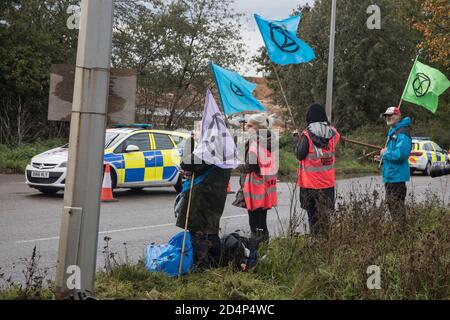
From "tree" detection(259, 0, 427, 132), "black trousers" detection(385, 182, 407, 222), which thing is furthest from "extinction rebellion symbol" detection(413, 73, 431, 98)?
"tree" detection(259, 0, 427, 132)

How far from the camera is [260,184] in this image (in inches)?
283

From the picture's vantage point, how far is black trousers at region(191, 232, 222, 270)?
5.97 meters

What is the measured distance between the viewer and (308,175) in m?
7.60

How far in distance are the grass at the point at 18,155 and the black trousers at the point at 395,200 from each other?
13590mm

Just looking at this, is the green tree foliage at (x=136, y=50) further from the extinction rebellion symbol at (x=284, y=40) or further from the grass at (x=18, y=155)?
the extinction rebellion symbol at (x=284, y=40)

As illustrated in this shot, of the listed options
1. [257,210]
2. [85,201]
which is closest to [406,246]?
[257,210]

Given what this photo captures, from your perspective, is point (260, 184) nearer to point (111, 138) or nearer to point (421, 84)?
point (421, 84)

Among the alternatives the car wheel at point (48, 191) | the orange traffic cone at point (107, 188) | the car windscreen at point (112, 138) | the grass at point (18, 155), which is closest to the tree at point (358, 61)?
the grass at point (18, 155)

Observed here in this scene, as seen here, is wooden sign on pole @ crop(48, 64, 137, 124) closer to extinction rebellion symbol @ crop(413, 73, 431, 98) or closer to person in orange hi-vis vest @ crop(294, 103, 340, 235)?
person in orange hi-vis vest @ crop(294, 103, 340, 235)

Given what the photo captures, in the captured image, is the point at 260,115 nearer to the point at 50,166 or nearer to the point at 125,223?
the point at 125,223

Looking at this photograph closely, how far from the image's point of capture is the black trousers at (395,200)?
7113mm

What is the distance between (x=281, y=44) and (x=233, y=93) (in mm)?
1356

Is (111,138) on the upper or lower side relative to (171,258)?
upper

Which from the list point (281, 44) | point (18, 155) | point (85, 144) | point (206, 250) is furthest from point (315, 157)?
point (18, 155)
